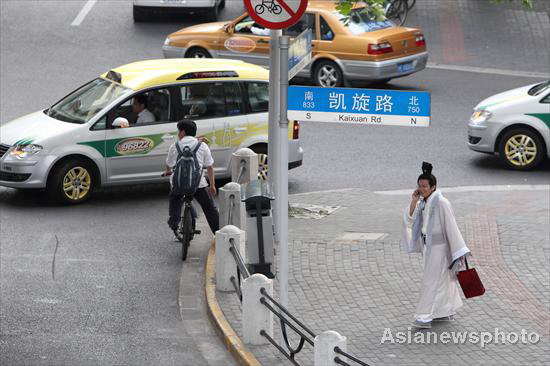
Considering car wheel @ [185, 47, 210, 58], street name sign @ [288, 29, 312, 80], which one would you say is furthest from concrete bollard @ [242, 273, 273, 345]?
car wheel @ [185, 47, 210, 58]

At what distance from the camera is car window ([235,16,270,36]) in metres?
22.4

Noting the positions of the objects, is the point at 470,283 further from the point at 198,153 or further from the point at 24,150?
the point at 24,150

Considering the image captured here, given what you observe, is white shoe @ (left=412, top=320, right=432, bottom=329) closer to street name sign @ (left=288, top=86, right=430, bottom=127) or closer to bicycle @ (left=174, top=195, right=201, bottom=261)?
street name sign @ (left=288, top=86, right=430, bottom=127)

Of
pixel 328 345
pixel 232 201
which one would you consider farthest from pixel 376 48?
pixel 328 345

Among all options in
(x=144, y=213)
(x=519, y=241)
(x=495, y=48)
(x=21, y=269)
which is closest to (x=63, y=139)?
(x=144, y=213)

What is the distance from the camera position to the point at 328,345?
820cm

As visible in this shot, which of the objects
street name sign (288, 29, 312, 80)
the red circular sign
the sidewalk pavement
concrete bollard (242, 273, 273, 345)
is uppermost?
the red circular sign

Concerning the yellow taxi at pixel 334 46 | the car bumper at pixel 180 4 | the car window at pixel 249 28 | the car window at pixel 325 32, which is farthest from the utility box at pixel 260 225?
the car bumper at pixel 180 4

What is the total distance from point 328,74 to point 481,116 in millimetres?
4960

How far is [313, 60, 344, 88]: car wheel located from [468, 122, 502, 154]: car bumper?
4.76 m

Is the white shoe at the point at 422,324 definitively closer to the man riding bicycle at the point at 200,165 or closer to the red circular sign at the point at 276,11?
the red circular sign at the point at 276,11

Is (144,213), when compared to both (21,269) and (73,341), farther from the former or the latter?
(73,341)

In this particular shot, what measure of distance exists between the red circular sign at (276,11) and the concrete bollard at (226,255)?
2.85m

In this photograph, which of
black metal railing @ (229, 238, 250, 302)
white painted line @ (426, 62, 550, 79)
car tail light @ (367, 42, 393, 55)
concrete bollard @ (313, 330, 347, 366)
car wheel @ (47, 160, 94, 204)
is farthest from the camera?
white painted line @ (426, 62, 550, 79)
